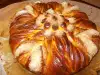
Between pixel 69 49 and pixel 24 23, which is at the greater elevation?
pixel 24 23

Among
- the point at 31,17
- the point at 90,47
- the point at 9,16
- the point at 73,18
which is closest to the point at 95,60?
the point at 90,47

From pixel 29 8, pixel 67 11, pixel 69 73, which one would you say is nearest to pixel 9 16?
pixel 29 8

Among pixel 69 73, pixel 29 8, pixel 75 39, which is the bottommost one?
pixel 69 73

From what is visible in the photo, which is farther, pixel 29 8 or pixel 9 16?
pixel 9 16

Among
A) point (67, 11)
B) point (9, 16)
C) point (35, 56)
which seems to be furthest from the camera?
point (9, 16)

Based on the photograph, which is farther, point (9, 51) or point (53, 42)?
point (9, 51)

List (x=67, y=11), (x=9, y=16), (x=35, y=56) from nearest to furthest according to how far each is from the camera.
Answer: (x=35, y=56)
(x=67, y=11)
(x=9, y=16)

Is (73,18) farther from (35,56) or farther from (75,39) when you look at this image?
(35,56)
